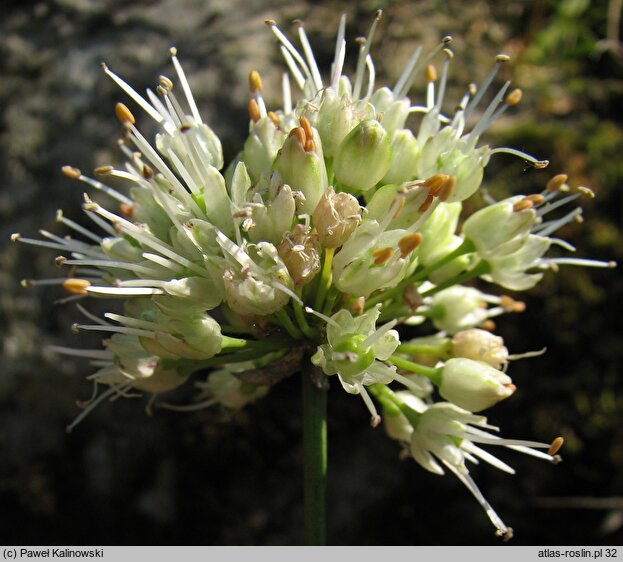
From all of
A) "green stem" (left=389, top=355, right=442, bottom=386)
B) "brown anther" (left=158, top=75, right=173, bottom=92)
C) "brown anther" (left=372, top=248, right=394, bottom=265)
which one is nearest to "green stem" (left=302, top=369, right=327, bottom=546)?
"green stem" (left=389, top=355, right=442, bottom=386)

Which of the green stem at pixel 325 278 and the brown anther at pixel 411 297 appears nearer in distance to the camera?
the green stem at pixel 325 278

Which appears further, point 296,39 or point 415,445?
point 296,39

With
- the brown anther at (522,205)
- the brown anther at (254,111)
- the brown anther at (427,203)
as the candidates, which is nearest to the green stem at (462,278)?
the brown anther at (522,205)

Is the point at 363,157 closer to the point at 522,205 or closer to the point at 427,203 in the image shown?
the point at 427,203

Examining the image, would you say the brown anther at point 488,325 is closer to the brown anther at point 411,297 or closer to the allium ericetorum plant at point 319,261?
the allium ericetorum plant at point 319,261

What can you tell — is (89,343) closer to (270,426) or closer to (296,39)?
(270,426)

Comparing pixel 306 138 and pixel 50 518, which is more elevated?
pixel 306 138

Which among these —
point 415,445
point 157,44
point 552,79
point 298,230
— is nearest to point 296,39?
point 157,44
